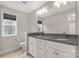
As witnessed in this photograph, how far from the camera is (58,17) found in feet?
7.57

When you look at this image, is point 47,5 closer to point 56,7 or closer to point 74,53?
point 56,7

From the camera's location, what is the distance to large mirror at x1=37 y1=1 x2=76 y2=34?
1.94 metres

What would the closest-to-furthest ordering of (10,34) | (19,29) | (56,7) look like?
(56,7) → (10,34) → (19,29)

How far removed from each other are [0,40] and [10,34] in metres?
0.57

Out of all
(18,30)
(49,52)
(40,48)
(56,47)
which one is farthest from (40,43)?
(18,30)

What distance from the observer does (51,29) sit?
8.41 feet

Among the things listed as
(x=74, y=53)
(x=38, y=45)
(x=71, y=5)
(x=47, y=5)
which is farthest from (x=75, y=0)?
(x=38, y=45)

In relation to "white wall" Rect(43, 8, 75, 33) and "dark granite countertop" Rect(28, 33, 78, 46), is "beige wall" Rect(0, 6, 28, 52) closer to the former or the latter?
"white wall" Rect(43, 8, 75, 33)

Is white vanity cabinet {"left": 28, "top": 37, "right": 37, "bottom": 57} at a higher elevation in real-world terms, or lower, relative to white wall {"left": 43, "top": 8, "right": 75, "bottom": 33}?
lower

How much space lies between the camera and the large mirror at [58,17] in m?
1.94

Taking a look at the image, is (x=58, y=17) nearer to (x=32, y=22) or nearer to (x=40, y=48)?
(x=40, y=48)

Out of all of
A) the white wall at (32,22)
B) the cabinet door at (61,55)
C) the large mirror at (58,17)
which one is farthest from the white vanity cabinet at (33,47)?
the white wall at (32,22)

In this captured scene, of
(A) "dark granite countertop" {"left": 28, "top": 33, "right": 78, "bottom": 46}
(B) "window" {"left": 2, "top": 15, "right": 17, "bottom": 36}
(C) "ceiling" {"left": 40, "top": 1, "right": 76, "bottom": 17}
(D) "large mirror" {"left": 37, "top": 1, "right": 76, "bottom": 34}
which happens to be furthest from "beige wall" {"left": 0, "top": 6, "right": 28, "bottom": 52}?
(A) "dark granite countertop" {"left": 28, "top": 33, "right": 78, "bottom": 46}

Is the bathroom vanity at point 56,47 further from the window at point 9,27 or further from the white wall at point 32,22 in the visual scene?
the window at point 9,27
